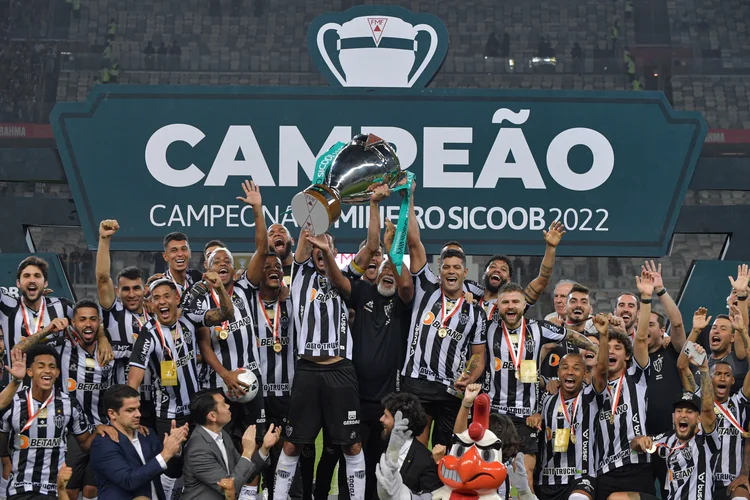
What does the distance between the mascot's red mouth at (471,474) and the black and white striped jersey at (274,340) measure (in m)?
1.96

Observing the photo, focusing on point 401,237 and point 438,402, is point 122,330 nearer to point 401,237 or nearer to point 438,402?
point 401,237

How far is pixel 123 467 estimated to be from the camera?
5988 millimetres

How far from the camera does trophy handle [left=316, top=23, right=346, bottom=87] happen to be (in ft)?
32.9

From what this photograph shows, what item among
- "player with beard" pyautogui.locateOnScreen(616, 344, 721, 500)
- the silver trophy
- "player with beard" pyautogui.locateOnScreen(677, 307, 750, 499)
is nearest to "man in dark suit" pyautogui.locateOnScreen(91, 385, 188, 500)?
the silver trophy

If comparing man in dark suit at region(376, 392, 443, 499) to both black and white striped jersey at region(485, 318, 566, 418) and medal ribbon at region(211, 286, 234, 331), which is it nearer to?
black and white striped jersey at region(485, 318, 566, 418)

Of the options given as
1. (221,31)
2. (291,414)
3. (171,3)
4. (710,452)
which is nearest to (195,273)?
(291,414)

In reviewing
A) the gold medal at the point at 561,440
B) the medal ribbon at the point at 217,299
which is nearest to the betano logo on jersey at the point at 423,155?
the medal ribbon at the point at 217,299

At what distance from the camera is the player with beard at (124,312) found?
6676 mm

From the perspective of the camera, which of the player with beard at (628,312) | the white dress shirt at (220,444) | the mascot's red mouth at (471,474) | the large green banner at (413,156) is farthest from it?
the large green banner at (413,156)

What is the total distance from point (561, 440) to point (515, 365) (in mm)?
563

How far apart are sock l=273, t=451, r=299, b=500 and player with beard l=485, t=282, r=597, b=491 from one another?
128 centimetres

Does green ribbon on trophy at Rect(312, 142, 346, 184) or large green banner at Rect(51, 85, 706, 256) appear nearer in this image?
green ribbon on trophy at Rect(312, 142, 346, 184)

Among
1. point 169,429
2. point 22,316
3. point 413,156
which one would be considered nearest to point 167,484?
point 169,429

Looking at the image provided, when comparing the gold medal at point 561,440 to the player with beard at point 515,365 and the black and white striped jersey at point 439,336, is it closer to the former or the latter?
the player with beard at point 515,365
